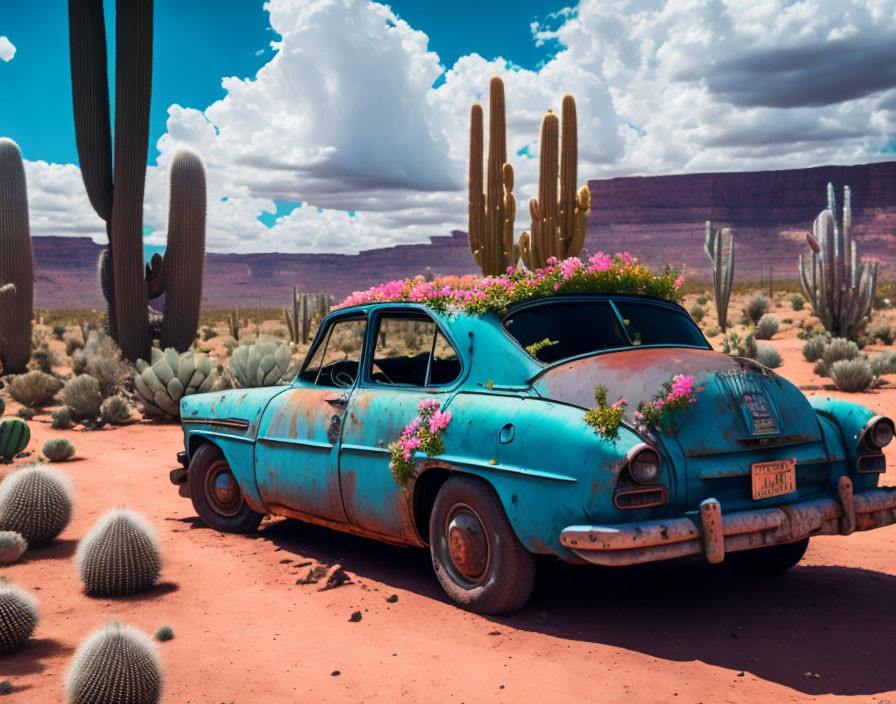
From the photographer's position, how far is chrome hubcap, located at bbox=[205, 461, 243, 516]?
287 inches

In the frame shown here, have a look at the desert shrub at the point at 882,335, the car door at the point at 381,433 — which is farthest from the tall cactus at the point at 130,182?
the desert shrub at the point at 882,335

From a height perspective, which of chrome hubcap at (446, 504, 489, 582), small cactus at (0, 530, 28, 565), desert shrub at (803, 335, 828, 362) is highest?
desert shrub at (803, 335, 828, 362)

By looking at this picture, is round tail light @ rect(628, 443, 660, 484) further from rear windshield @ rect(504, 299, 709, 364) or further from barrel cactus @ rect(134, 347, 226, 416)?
barrel cactus @ rect(134, 347, 226, 416)

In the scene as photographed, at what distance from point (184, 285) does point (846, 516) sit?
16.7 metres

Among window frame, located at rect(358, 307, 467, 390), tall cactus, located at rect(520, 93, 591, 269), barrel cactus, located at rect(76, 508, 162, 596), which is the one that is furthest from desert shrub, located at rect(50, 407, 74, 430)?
window frame, located at rect(358, 307, 467, 390)

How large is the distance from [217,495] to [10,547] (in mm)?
1557

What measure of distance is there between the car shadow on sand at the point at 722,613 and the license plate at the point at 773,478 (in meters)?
0.73

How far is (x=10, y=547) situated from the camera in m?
6.53

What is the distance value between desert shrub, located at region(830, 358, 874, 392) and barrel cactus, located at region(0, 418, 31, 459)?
519 inches

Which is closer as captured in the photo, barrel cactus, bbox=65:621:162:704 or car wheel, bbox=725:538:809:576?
barrel cactus, bbox=65:621:162:704

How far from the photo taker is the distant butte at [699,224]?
12119cm

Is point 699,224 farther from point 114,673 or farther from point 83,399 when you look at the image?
point 114,673

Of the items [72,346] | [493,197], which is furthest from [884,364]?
[72,346]

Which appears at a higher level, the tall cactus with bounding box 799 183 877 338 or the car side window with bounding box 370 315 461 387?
the tall cactus with bounding box 799 183 877 338
